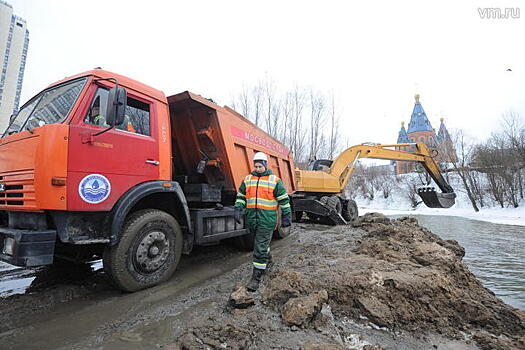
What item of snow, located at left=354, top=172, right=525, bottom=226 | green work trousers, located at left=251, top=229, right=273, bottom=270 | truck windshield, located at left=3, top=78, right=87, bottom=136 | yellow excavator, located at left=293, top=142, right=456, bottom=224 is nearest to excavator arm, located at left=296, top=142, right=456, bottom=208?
yellow excavator, located at left=293, top=142, right=456, bottom=224

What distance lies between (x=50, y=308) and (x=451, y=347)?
3662mm

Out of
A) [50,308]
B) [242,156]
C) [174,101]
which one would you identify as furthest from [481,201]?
[50,308]

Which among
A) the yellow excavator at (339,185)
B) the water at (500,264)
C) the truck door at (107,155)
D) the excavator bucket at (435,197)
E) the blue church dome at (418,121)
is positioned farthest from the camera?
the blue church dome at (418,121)

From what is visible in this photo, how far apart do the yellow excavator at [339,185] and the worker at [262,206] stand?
13.1 feet

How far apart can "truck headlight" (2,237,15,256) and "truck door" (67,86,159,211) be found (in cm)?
54

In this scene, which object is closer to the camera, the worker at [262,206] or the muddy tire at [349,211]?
the worker at [262,206]

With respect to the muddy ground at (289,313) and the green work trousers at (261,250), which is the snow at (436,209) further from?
the green work trousers at (261,250)

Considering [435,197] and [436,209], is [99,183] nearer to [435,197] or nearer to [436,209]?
[435,197]

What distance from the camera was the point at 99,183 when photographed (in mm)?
2617

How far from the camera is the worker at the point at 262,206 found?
121 inches

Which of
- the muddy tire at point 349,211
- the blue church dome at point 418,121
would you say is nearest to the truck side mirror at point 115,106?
the muddy tire at point 349,211

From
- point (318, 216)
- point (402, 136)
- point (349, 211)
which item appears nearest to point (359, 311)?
point (318, 216)

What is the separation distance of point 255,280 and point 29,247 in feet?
7.01

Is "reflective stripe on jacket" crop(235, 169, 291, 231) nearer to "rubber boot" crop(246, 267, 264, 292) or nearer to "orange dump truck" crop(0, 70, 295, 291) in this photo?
"rubber boot" crop(246, 267, 264, 292)
